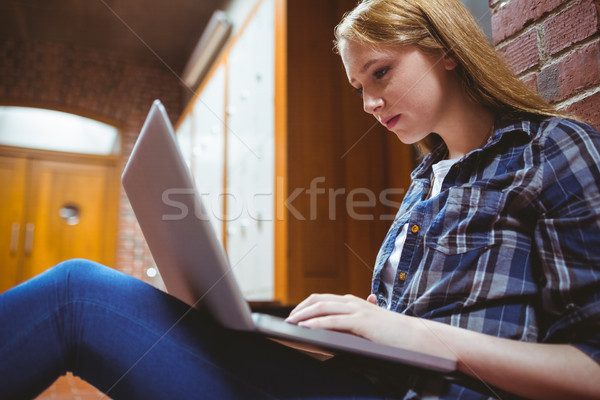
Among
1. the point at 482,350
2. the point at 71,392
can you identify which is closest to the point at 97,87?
the point at 71,392

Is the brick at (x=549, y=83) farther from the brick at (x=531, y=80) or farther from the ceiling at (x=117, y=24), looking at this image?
the ceiling at (x=117, y=24)

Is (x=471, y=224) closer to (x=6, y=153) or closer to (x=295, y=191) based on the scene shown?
(x=295, y=191)

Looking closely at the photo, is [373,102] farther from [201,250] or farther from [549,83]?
[201,250]

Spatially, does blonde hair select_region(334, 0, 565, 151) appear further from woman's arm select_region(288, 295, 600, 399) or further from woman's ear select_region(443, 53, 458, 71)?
woman's arm select_region(288, 295, 600, 399)

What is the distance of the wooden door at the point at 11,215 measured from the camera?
14.9ft

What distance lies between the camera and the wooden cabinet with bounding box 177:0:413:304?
240cm

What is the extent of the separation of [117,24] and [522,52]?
4.15 metres

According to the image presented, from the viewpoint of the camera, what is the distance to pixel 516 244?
0.71 metres

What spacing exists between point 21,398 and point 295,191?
1.89m

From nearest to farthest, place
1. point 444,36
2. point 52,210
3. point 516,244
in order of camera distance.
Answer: point 516,244 → point 444,36 → point 52,210

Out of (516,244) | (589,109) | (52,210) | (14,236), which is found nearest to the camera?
(516,244)

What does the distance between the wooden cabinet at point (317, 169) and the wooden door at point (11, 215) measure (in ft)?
9.88

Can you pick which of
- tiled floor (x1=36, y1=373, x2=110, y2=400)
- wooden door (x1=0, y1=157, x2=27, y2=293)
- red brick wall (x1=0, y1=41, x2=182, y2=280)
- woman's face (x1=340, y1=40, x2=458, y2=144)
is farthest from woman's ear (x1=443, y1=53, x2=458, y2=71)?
wooden door (x1=0, y1=157, x2=27, y2=293)

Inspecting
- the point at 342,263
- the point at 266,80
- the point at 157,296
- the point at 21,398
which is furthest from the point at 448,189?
the point at 266,80
